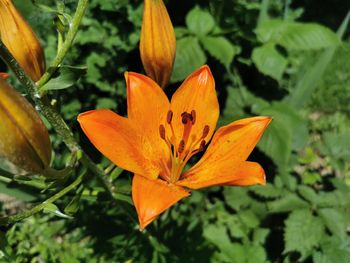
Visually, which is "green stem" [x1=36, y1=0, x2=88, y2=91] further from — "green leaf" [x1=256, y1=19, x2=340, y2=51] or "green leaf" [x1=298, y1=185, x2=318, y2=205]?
"green leaf" [x1=256, y1=19, x2=340, y2=51]

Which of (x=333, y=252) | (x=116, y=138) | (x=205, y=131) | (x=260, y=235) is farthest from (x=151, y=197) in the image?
(x=260, y=235)

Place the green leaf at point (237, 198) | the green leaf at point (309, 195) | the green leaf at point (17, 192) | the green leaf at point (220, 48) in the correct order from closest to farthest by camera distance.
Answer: the green leaf at point (17, 192) → the green leaf at point (309, 195) → the green leaf at point (220, 48) → the green leaf at point (237, 198)

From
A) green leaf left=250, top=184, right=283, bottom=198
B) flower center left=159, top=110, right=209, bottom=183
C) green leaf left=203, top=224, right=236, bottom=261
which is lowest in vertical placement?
green leaf left=203, top=224, right=236, bottom=261

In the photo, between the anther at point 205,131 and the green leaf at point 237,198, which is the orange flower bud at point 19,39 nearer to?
the anther at point 205,131

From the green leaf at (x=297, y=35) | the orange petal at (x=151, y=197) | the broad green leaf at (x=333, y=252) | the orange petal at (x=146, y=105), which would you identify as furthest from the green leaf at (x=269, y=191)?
the orange petal at (x=151, y=197)

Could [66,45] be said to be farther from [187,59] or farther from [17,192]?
[187,59]

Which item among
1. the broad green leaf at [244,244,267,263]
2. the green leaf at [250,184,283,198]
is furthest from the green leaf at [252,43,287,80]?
the broad green leaf at [244,244,267,263]

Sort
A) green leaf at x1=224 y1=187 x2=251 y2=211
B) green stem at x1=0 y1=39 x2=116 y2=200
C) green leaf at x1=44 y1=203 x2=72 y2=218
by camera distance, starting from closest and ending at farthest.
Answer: green stem at x1=0 y1=39 x2=116 y2=200 < green leaf at x1=44 y1=203 x2=72 y2=218 < green leaf at x1=224 y1=187 x2=251 y2=211

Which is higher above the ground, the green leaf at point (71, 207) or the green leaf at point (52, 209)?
the green leaf at point (52, 209)
